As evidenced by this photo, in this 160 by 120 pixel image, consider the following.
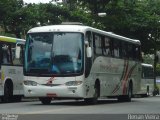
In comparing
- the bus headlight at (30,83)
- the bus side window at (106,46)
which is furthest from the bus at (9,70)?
the bus side window at (106,46)

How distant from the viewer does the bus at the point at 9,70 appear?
2603 centimetres

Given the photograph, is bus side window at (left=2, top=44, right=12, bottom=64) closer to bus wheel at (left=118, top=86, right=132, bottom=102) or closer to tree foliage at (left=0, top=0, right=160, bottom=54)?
bus wheel at (left=118, top=86, right=132, bottom=102)

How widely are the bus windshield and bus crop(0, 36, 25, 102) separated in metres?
2.62

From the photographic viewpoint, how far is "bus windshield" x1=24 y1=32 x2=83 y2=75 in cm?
2244

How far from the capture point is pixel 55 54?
74.0ft

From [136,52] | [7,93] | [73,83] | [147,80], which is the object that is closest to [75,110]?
[73,83]

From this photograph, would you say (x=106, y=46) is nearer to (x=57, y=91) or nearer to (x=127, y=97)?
(x=57, y=91)

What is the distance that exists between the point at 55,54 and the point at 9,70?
4.86 m

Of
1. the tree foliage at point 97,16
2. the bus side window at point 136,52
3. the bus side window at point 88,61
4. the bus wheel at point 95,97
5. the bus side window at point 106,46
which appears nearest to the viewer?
the bus side window at point 88,61

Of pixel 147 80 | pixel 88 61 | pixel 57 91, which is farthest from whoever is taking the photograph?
→ pixel 147 80

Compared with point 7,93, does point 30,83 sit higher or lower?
higher

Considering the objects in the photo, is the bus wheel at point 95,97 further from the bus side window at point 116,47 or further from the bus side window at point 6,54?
the bus side window at point 6,54

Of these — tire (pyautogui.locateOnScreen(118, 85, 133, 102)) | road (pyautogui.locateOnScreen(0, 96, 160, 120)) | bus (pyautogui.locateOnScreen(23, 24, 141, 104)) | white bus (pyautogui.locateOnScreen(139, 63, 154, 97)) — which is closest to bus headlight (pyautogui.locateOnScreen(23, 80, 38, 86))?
bus (pyautogui.locateOnScreen(23, 24, 141, 104))

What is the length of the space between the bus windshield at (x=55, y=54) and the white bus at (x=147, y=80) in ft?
81.3
